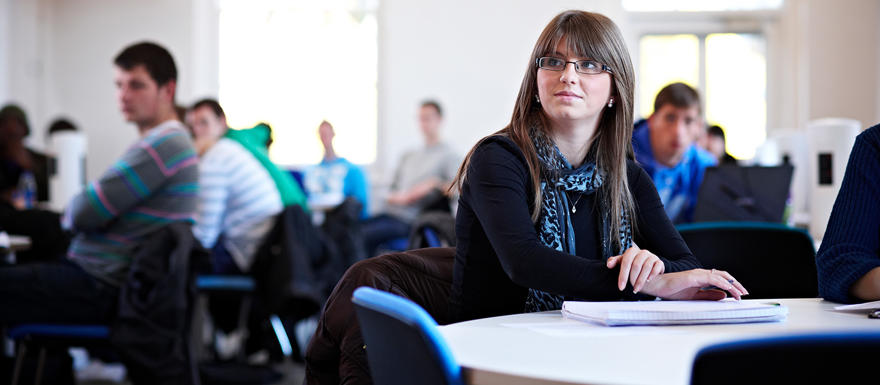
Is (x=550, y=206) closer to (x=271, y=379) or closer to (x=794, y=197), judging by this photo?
(x=794, y=197)

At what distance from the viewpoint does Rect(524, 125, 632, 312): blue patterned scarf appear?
1.61 metres

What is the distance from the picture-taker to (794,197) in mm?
3730

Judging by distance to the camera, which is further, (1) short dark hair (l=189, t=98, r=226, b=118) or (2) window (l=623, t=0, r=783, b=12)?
(2) window (l=623, t=0, r=783, b=12)

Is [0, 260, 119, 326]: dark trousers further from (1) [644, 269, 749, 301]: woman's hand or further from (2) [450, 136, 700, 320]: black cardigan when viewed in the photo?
(1) [644, 269, 749, 301]: woman's hand

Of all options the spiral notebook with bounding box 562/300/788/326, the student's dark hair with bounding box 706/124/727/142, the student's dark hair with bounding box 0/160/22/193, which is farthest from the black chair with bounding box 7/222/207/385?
the student's dark hair with bounding box 706/124/727/142

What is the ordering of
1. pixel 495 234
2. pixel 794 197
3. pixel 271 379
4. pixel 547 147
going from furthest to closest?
pixel 271 379 → pixel 794 197 → pixel 547 147 → pixel 495 234

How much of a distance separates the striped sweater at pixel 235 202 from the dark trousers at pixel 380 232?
1.74 m

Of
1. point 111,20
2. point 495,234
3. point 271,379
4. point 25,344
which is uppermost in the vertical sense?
point 111,20

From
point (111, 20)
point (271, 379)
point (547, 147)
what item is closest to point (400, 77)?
point (111, 20)

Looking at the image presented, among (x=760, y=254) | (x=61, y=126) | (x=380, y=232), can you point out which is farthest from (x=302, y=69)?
(x=760, y=254)

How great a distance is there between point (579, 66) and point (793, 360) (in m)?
1.07

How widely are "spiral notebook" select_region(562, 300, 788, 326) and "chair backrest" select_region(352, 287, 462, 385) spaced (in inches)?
13.2

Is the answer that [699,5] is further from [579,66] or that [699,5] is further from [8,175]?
[579,66]

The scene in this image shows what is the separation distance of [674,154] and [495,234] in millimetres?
1941
